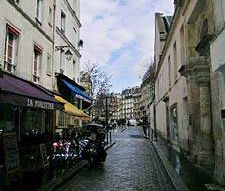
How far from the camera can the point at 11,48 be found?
566 inches

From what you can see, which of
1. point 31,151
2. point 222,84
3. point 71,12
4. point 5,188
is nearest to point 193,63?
point 222,84

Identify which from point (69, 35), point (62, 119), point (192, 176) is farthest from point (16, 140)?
point (69, 35)

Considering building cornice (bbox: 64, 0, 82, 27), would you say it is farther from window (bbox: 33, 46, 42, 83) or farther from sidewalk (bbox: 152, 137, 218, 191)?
sidewalk (bbox: 152, 137, 218, 191)

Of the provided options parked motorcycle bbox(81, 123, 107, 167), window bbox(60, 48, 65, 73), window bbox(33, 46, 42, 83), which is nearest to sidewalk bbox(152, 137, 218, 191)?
parked motorcycle bbox(81, 123, 107, 167)

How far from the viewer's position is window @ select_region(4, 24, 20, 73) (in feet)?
44.7

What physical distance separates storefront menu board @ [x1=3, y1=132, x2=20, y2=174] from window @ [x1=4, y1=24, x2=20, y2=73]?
5473mm

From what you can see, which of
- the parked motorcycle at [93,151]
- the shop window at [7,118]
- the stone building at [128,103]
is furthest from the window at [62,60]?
the stone building at [128,103]

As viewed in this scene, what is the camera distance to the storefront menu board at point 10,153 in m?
7.92

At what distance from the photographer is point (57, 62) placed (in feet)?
69.4

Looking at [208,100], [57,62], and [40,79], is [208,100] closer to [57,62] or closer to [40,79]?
[40,79]

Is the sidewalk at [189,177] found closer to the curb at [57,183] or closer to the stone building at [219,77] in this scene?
the stone building at [219,77]

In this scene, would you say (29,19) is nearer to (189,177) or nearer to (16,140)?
(16,140)

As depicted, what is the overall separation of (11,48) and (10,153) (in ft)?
23.6

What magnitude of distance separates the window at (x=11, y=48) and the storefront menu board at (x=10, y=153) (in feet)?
18.0
